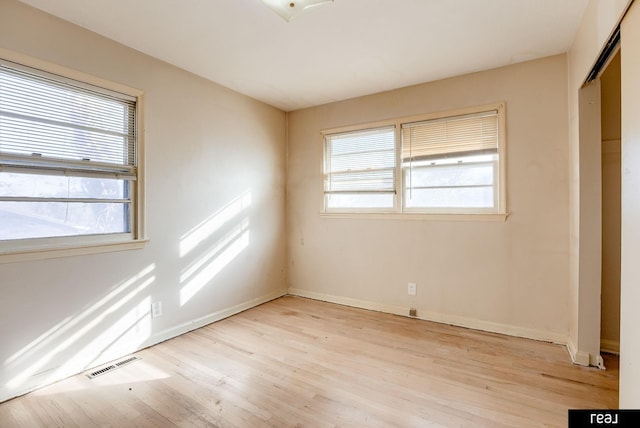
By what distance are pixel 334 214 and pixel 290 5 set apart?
237 centimetres

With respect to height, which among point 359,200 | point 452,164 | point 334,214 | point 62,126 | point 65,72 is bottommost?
point 334,214

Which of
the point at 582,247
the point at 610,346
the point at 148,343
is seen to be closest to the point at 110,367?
the point at 148,343

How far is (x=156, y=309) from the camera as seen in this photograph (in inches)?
108

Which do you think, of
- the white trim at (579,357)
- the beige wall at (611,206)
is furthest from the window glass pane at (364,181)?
the white trim at (579,357)

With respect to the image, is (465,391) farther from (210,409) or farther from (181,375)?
(181,375)

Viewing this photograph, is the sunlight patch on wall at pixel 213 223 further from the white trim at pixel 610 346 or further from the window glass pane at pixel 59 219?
the white trim at pixel 610 346

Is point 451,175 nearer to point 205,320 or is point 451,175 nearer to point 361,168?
point 361,168

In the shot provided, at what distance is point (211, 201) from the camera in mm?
3223

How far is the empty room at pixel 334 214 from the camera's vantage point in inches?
75.7

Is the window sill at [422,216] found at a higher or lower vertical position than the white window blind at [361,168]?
lower

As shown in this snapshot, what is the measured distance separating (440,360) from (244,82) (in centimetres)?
321

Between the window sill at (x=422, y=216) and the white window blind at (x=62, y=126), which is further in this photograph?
the window sill at (x=422, y=216)

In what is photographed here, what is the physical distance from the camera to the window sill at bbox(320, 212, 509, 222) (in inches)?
115

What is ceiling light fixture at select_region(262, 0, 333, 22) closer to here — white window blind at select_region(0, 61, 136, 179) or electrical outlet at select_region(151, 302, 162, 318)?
white window blind at select_region(0, 61, 136, 179)
